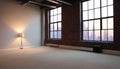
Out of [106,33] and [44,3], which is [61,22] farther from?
[106,33]

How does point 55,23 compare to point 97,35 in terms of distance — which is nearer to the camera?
point 97,35

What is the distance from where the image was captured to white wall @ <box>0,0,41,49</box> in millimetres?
8070

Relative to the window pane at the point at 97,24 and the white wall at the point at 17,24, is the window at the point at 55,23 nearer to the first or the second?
the white wall at the point at 17,24

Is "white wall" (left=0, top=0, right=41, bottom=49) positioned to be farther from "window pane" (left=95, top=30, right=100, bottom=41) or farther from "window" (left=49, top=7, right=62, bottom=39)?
"window pane" (left=95, top=30, right=100, bottom=41)

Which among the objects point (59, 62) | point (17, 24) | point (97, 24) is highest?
point (17, 24)

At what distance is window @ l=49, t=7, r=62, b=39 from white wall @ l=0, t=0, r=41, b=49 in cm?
90

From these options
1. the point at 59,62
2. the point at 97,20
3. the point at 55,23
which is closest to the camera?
the point at 59,62

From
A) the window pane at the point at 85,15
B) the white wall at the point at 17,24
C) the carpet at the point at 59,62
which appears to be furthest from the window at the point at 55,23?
the carpet at the point at 59,62

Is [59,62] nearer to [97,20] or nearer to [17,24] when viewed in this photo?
[97,20]

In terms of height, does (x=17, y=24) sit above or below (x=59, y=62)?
above

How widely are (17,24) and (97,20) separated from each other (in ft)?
16.2

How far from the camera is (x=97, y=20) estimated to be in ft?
22.7

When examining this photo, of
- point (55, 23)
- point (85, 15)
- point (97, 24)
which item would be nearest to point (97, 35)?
point (97, 24)

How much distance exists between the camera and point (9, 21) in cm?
827
